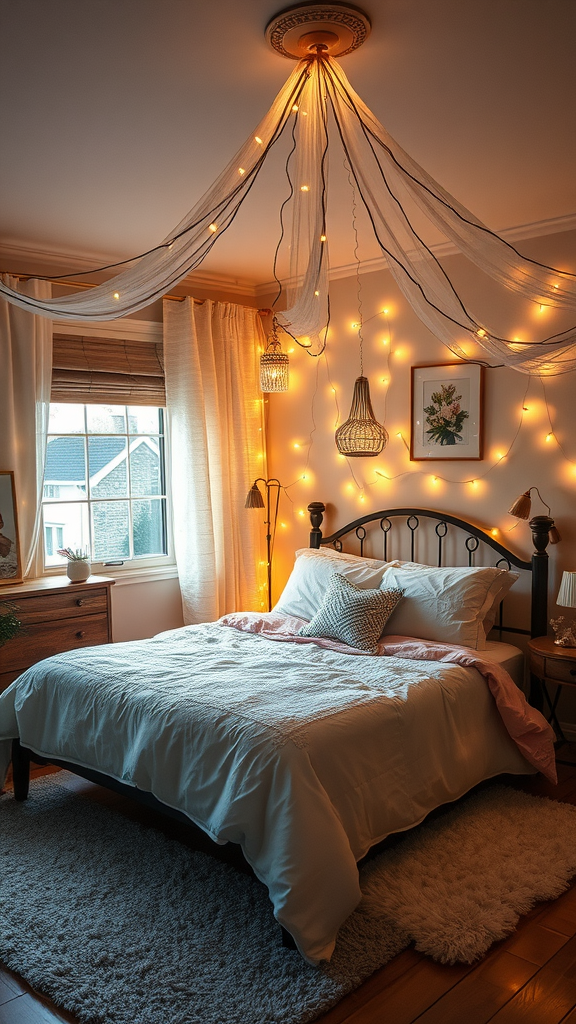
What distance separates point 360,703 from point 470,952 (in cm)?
85

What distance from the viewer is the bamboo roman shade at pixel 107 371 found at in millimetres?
4613

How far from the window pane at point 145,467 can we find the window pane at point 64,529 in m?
0.39

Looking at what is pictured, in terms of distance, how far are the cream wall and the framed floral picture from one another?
5 cm

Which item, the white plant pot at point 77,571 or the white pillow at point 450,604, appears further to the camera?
the white plant pot at point 77,571

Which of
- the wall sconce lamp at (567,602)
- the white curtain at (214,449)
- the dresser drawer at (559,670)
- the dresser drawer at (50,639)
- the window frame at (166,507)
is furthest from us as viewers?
the white curtain at (214,449)

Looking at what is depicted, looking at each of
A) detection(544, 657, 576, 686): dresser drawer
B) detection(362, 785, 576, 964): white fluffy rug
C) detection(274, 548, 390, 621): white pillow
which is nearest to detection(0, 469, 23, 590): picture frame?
detection(274, 548, 390, 621): white pillow

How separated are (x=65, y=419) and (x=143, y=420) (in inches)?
21.1

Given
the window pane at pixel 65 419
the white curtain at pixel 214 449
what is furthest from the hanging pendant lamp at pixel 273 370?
the window pane at pixel 65 419

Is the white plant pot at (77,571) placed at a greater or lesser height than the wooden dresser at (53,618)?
greater

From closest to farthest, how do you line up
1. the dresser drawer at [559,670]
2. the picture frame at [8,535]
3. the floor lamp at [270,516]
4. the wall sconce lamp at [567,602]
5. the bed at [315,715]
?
the bed at [315,715] → the dresser drawer at [559,670] → the wall sconce lamp at [567,602] → the picture frame at [8,535] → the floor lamp at [270,516]

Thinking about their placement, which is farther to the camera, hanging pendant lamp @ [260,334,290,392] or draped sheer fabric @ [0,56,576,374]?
hanging pendant lamp @ [260,334,290,392]

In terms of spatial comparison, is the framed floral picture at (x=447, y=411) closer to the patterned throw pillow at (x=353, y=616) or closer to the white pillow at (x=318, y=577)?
the white pillow at (x=318, y=577)

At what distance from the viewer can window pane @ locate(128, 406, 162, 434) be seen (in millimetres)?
5078

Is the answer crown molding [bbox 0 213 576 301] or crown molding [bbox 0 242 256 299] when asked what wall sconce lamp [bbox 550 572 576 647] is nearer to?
crown molding [bbox 0 213 576 301]
